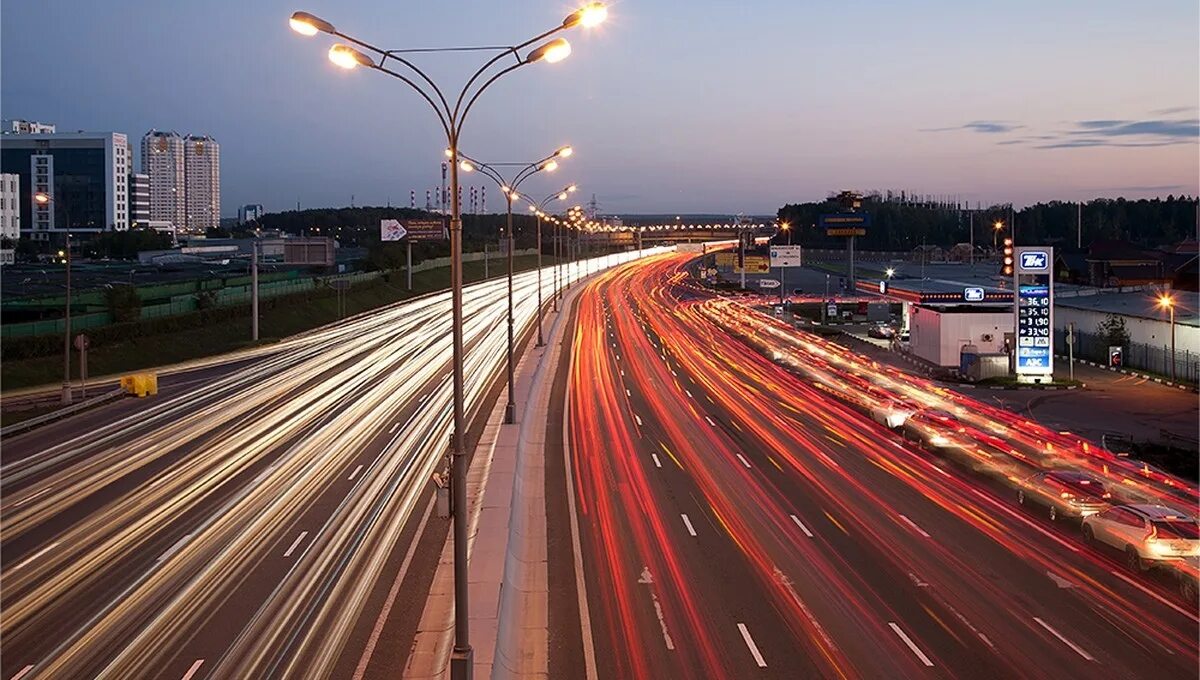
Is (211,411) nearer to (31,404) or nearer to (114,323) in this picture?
(31,404)

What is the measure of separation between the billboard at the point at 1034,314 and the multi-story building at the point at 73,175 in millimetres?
154064

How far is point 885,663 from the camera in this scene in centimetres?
1477

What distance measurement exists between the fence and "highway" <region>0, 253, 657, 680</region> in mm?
34058

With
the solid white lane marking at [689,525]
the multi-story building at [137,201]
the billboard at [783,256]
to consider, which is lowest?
the solid white lane marking at [689,525]

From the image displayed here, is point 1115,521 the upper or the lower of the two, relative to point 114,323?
lower

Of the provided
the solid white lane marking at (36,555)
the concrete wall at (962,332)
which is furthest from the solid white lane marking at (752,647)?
the concrete wall at (962,332)

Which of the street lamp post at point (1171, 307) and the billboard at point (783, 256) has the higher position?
the billboard at point (783, 256)

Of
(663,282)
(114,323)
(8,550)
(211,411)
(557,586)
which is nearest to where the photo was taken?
(557,586)

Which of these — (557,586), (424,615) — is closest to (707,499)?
(557,586)

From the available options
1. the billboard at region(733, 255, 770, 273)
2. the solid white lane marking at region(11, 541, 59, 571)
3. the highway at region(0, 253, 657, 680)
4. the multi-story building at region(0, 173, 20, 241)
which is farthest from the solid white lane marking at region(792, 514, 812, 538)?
the multi-story building at region(0, 173, 20, 241)

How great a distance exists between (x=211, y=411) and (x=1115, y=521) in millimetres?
30091

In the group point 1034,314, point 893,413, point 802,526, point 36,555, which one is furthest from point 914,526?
point 1034,314

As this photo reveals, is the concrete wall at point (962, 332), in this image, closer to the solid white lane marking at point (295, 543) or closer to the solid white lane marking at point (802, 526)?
the solid white lane marking at point (802, 526)

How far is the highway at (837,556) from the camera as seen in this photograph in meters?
15.2
